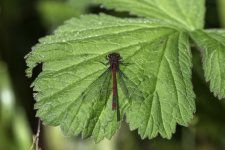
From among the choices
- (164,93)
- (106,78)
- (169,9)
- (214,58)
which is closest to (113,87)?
(106,78)

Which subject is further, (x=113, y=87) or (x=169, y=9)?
(x=169, y=9)

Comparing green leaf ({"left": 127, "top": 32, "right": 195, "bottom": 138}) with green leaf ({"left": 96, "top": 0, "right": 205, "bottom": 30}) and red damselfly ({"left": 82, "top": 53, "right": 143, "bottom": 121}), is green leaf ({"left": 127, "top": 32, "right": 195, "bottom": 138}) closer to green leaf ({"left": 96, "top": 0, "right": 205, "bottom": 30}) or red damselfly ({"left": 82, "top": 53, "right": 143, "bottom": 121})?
red damselfly ({"left": 82, "top": 53, "right": 143, "bottom": 121})

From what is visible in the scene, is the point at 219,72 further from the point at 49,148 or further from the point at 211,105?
the point at 49,148

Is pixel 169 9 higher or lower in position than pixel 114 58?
higher

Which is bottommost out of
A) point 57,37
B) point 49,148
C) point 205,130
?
point 49,148

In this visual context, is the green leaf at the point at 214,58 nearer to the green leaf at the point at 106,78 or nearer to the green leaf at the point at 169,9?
the green leaf at the point at 106,78

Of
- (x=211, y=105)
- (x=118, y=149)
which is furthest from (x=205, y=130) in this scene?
(x=118, y=149)

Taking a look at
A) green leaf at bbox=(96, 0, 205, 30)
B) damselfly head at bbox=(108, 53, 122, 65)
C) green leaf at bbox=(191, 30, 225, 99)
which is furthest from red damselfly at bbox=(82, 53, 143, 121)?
green leaf at bbox=(96, 0, 205, 30)

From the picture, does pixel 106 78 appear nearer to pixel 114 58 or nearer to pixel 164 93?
pixel 114 58
